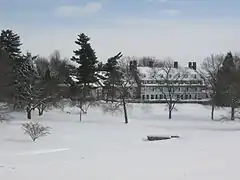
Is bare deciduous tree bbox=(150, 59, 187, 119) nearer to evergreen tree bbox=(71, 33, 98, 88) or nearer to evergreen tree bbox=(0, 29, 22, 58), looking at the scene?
evergreen tree bbox=(71, 33, 98, 88)

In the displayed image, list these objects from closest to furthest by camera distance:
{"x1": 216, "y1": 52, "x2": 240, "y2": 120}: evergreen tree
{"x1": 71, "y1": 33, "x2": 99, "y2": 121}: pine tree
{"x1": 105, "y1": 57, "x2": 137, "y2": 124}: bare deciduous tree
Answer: {"x1": 216, "y1": 52, "x2": 240, "y2": 120}: evergreen tree < {"x1": 105, "y1": 57, "x2": 137, "y2": 124}: bare deciduous tree < {"x1": 71, "y1": 33, "x2": 99, "y2": 121}: pine tree

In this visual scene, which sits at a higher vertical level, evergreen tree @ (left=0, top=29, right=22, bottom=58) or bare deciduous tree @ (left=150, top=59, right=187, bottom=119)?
evergreen tree @ (left=0, top=29, right=22, bottom=58)

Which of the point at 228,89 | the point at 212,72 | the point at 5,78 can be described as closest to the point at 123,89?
the point at 228,89

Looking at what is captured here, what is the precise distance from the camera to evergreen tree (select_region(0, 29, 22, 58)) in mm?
47156

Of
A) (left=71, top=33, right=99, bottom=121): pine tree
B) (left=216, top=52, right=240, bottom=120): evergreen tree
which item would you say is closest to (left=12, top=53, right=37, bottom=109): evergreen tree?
(left=71, top=33, right=99, bottom=121): pine tree

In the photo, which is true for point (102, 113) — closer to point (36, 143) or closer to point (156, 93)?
point (36, 143)

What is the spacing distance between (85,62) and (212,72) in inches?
796

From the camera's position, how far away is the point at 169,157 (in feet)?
47.7

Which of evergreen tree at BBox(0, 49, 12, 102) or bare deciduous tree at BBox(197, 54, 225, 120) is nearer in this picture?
evergreen tree at BBox(0, 49, 12, 102)

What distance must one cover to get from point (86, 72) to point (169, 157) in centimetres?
3945

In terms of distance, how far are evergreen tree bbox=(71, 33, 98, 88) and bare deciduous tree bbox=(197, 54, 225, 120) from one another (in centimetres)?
1509

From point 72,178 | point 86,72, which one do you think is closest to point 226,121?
point 86,72

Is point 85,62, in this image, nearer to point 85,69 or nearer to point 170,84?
point 85,69

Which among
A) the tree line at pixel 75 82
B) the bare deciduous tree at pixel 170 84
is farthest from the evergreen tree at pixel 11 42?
the bare deciduous tree at pixel 170 84
